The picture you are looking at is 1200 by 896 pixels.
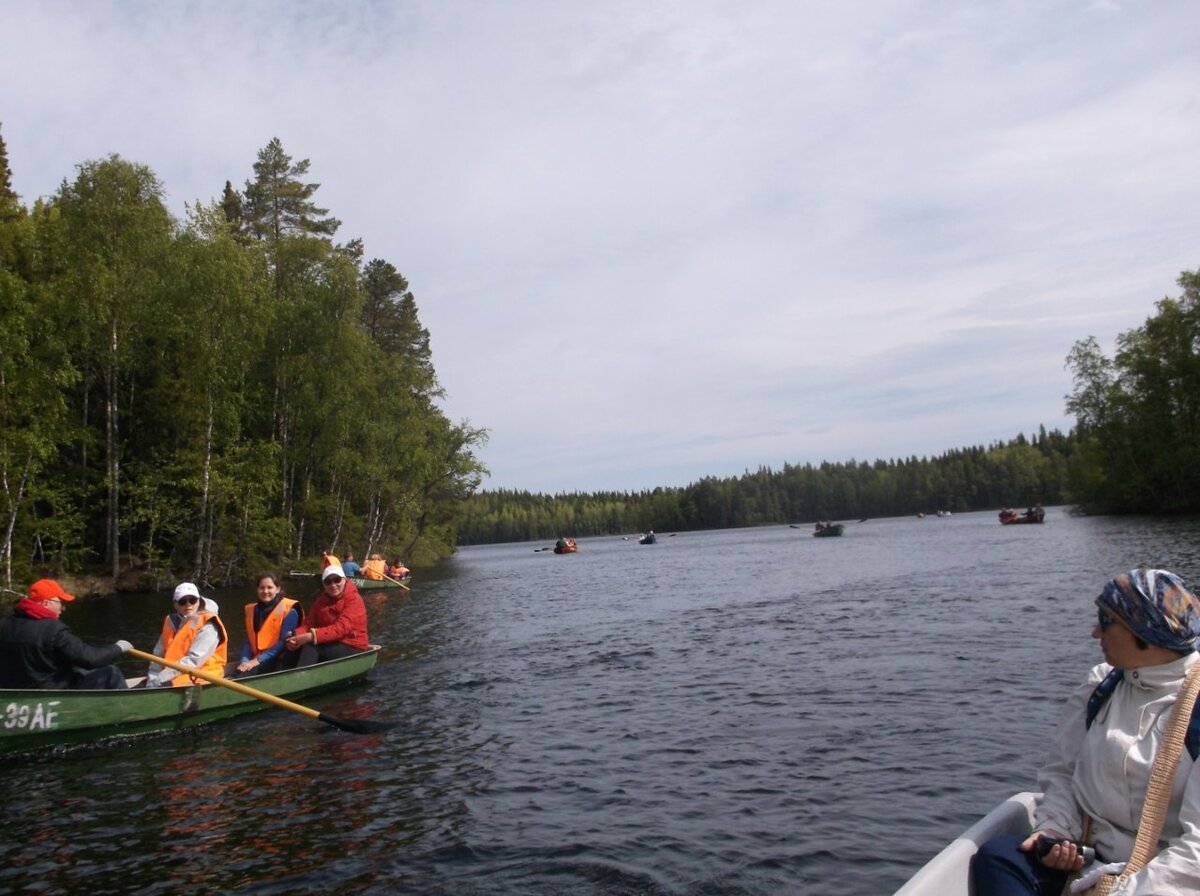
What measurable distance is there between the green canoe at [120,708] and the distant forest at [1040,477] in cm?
6053

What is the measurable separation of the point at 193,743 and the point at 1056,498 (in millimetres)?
146074

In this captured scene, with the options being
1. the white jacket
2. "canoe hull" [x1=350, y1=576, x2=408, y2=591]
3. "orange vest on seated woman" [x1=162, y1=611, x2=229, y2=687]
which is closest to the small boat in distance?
"canoe hull" [x1=350, y1=576, x2=408, y2=591]

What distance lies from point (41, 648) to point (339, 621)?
173 inches

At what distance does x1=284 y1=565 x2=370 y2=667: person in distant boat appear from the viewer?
13508mm

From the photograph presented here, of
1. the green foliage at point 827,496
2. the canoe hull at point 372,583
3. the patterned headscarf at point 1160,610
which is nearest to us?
the patterned headscarf at point 1160,610

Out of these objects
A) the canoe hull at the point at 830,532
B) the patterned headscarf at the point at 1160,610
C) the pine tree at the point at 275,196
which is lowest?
the canoe hull at the point at 830,532

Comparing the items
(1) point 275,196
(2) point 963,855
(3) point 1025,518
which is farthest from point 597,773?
(3) point 1025,518

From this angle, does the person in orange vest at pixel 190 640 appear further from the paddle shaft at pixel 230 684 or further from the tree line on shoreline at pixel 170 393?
the tree line on shoreline at pixel 170 393

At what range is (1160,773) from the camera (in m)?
3.44

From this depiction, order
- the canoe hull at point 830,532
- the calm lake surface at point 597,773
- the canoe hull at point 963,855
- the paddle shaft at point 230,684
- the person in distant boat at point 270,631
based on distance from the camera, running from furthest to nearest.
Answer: the canoe hull at point 830,532
the person in distant boat at point 270,631
the paddle shaft at point 230,684
the calm lake surface at point 597,773
the canoe hull at point 963,855

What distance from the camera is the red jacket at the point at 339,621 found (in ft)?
45.2

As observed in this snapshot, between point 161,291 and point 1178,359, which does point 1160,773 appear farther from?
point 1178,359

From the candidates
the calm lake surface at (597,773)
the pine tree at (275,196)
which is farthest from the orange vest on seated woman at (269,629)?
the pine tree at (275,196)

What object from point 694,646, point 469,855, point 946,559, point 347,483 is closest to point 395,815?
point 469,855
